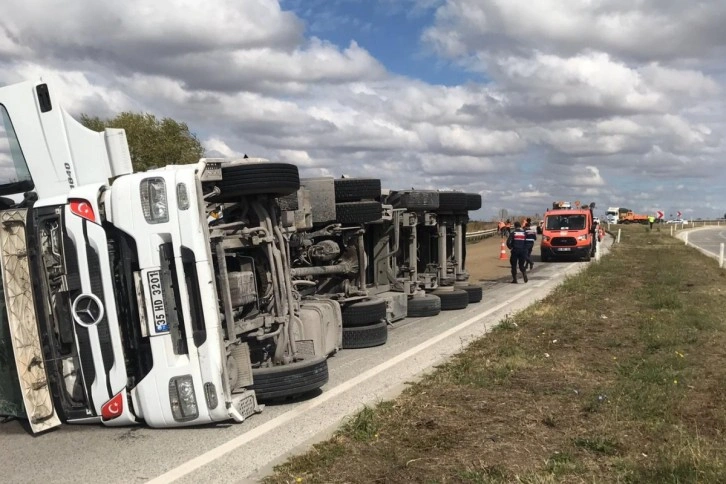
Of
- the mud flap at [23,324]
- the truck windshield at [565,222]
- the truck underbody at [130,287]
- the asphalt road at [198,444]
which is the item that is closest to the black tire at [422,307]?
the asphalt road at [198,444]

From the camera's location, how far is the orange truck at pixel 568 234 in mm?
24766

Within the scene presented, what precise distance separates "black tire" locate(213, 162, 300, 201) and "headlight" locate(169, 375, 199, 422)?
168 cm

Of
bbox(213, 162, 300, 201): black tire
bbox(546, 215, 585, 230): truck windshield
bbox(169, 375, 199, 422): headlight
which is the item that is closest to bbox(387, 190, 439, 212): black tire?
bbox(213, 162, 300, 201): black tire

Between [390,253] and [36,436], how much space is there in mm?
6212

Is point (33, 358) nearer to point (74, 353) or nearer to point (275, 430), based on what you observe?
point (74, 353)

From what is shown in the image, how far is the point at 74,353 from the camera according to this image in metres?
4.95

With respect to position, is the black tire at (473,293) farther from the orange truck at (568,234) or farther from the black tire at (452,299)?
the orange truck at (568,234)

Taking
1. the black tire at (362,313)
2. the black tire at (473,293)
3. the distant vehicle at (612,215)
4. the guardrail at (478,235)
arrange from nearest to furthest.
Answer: the black tire at (362,313) < the black tire at (473,293) < the guardrail at (478,235) < the distant vehicle at (612,215)

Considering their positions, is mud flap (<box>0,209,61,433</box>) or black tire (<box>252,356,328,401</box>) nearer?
mud flap (<box>0,209,61,433</box>)

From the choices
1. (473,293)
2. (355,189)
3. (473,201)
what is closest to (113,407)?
(355,189)

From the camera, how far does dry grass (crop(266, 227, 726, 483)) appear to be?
3.90m

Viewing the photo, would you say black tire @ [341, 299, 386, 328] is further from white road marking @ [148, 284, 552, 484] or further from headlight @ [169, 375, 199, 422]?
headlight @ [169, 375, 199, 422]

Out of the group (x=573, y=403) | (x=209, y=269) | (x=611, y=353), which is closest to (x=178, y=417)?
(x=209, y=269)

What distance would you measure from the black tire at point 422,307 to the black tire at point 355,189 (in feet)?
8.61
